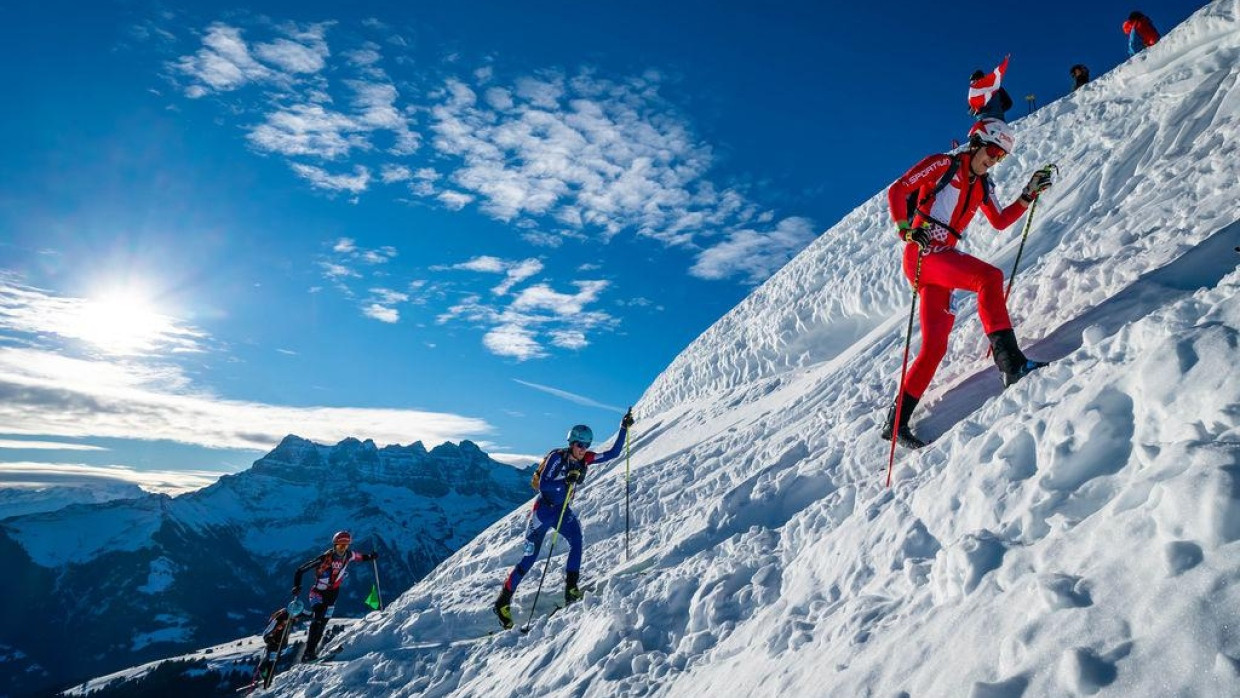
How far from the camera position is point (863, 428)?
7.88 metres

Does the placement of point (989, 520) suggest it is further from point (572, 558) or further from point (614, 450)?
point (614, 450)

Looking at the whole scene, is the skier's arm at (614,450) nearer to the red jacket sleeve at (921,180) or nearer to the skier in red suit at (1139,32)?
the red jacket sleeve at (921,180)

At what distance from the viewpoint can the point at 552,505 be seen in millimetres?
10484

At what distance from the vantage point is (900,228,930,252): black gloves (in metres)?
5.80

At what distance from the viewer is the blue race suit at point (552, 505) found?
10148 mm

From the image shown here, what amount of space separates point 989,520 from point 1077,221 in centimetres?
971

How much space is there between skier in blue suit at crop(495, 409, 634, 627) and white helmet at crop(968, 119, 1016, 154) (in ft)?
21.0

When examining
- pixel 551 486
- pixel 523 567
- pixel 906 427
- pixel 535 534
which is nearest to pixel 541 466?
pixel 551 486

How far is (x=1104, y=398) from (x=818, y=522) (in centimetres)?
291

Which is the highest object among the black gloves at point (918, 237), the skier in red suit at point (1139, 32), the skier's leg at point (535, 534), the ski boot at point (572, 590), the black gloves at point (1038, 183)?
the skier in red suit at point (1139, 32)

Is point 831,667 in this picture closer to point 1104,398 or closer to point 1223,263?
point 1104,398

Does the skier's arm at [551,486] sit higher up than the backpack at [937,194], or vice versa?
the backpack at [937,194]

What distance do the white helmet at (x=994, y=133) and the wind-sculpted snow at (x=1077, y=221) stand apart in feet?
6.23

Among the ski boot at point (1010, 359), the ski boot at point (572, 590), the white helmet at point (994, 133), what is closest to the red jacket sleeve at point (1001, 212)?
the white helmet at point (994, 133)
